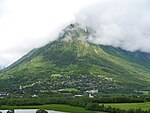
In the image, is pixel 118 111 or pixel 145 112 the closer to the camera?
pixel 145 112
